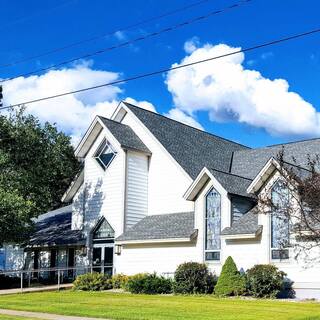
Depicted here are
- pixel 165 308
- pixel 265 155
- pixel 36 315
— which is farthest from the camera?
pixel 265 155

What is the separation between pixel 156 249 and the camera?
102 feet

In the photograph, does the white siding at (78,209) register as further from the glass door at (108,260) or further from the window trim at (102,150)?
the glass door at (108,260)

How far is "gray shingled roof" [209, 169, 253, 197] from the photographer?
2825 cm

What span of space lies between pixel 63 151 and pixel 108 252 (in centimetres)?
1918

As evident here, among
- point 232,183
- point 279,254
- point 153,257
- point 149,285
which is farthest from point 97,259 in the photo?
point 279,254

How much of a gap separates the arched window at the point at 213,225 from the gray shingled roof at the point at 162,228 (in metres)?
0.87

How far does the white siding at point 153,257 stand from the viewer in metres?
29.7

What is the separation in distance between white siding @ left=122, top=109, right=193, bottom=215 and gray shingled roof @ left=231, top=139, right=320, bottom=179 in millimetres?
4065

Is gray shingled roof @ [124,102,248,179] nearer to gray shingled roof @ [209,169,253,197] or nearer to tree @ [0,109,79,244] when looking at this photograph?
gray shingled roof @ [209,169,253,197]

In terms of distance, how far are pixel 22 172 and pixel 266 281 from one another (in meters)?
17.7

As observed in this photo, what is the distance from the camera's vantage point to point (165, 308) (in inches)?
753

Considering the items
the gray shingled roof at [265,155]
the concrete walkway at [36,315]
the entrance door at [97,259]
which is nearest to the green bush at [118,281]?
the entrance door at [97,259]

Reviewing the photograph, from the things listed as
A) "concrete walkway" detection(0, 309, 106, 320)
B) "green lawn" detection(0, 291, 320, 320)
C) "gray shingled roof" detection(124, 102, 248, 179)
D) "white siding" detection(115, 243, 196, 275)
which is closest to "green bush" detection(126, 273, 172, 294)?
"white siding" detection(115, 243, 196, 275)

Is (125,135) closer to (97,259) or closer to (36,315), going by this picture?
(97,259)
